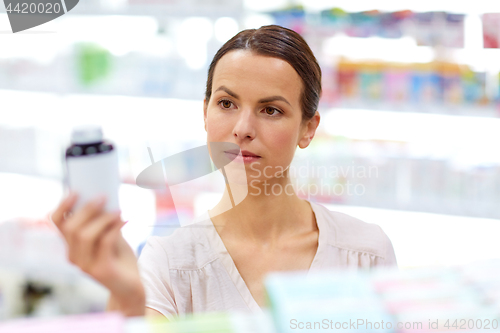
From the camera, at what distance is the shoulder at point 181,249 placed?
109cm

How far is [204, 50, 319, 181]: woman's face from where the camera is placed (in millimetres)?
1052

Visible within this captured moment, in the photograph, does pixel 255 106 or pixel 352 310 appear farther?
pixel 255 106

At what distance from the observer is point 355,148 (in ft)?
7.89

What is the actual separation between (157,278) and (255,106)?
405 mm

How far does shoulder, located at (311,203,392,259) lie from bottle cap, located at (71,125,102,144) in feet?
2.80

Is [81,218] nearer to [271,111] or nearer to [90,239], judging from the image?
[90,239]

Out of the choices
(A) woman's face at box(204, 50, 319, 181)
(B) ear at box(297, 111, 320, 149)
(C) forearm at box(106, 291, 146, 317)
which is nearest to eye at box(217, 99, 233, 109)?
(A) woman's face at box(204, 50, 319, 181)

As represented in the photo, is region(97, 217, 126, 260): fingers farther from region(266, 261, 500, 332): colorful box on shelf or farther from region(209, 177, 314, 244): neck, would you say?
region(209, 177, 314, 244): neck

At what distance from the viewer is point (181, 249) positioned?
1.12 metres

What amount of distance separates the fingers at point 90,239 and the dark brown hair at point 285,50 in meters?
0.69

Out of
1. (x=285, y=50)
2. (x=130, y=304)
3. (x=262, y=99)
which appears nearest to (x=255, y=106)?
(x=262, y=99)

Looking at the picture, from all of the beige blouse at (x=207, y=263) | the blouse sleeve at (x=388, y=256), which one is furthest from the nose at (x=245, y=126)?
the blouse sleeve at (x=388, y=256)

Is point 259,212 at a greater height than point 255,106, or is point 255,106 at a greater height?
point 255,106

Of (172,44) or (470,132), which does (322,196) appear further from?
(172,44)
